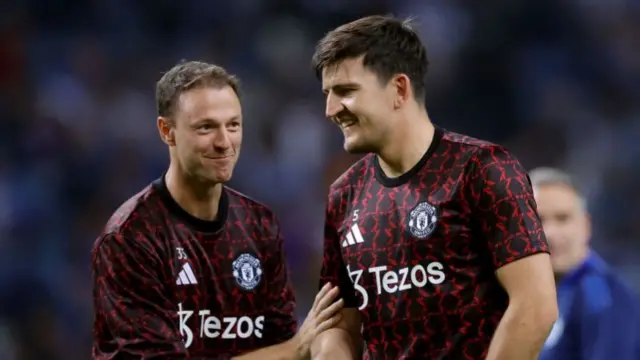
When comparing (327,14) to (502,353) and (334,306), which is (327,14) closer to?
(334,306)

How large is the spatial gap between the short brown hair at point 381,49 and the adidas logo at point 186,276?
83cm

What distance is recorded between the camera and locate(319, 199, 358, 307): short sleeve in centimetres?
397

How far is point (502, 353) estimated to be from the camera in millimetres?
3344

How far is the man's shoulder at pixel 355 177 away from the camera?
3891 millimetres

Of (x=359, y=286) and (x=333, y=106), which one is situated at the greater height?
(x=333, y=106)

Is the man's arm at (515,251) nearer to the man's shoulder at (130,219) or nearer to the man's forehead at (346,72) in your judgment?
the man's forehead at (346,72)

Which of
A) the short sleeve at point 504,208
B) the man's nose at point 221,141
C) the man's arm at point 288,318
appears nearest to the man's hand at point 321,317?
the man's arm at point 288,318

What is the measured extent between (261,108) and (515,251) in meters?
5.58

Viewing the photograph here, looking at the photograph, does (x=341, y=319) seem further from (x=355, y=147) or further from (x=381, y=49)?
(x=381, y=49)

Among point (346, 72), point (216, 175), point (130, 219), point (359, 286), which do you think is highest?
point (346, 72)

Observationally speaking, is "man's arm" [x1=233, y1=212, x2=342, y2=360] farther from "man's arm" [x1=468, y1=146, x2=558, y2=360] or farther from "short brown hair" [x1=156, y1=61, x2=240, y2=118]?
"man's arm" [x1=468, y1=146, x2=558, y2=360]

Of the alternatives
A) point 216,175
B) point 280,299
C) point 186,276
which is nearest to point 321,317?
point 280,299

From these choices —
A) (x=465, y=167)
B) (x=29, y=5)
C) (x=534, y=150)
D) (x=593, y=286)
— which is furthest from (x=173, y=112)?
(x=29, y=5)

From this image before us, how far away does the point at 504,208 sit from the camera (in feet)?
11.2
